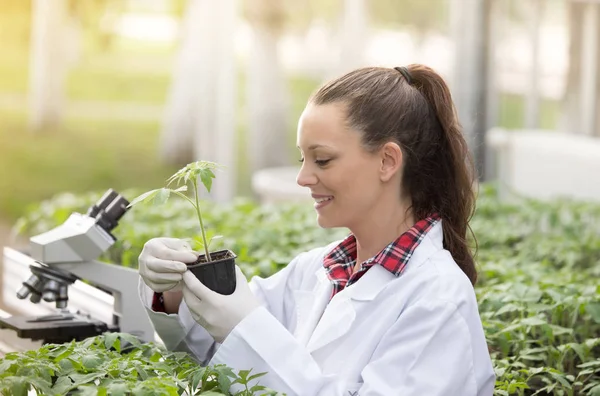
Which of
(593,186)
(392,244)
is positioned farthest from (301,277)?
(593,186)

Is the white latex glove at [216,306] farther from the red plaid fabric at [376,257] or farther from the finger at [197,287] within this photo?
the red plaid fabric at [376,257]

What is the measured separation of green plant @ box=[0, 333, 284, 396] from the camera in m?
1.45

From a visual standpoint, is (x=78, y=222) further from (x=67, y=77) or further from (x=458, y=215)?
(x=67, y=77)

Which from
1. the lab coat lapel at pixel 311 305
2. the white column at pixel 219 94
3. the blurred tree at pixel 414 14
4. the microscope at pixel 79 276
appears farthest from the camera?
the blurred tree at pixel 414 14

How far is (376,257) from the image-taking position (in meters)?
1.68

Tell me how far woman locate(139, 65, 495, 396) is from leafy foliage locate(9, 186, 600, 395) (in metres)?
0.31

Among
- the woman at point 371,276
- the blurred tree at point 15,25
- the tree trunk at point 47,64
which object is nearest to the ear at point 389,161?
the woman at point 371,276

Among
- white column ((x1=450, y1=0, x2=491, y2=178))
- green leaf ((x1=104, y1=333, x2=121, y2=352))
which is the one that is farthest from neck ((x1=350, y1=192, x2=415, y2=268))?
white column ((x1=450, y1=0, x2=491, y2=178))

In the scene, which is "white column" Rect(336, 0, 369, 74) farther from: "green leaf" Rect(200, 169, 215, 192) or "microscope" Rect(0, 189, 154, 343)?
"green leaf" Rect(200, 169, 215, 192)

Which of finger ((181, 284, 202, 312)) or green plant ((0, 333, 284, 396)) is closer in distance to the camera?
Result: green plant ((0, 333, 284, 396))

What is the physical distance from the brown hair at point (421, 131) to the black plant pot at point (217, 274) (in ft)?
1.01

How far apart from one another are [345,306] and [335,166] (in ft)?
0.76

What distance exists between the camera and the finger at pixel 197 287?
1599 millimetres

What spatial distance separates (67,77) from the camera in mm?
12781
